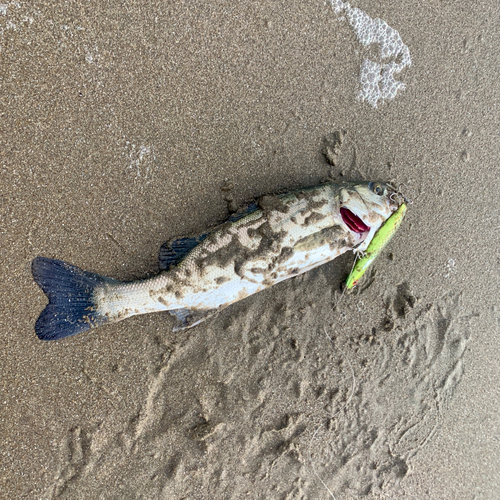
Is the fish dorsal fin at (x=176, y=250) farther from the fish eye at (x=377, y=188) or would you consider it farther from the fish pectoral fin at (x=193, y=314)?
the fish eye at (x=377, y=188)

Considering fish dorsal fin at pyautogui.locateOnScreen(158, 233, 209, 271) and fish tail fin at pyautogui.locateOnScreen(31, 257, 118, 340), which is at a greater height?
fish dorsal fin at pyautogui.locateOnScreen(158, 233, 209, 271)

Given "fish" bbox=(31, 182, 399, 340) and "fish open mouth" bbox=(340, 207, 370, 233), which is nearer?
"fish" bbox=(31, 182, 399, 340)

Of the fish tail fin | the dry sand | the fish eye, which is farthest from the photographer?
the fish eye

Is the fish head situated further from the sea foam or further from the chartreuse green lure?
the sea foam

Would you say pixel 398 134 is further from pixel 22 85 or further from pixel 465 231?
pixel 22 85

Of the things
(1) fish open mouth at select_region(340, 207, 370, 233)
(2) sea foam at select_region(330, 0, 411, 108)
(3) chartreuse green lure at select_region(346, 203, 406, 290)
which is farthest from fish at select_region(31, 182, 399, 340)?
(2) sea foam at select_region(330, 0, 411, 108)

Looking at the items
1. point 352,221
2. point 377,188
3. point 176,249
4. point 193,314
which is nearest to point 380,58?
point 377,188

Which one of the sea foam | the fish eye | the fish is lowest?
the fish

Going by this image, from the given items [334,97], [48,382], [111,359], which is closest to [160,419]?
[111,359]
